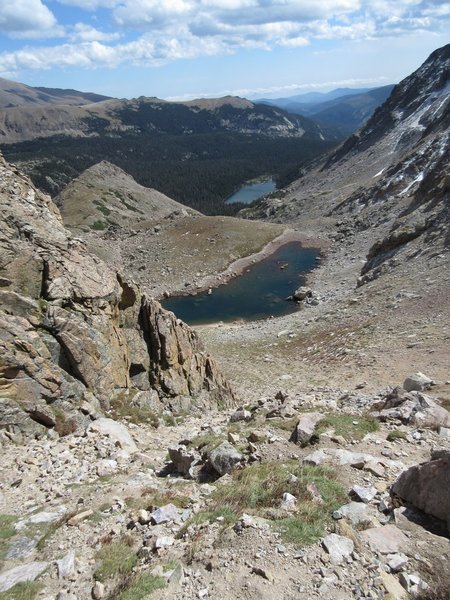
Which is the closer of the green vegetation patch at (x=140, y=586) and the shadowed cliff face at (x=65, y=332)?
the green vegetation patch at (x=140, y=586)

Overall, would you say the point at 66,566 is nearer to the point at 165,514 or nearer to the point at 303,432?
the point at 165,514

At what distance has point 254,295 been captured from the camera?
229ft

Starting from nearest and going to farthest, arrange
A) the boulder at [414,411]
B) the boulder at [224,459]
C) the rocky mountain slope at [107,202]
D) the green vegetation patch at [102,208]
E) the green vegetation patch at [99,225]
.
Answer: the boulder at [224,459]
the boulder at [414,411]
the green vegetation patch at [99,225]
the rocky mountain slope at [107,202]
the green vegetation patch at [102,208]

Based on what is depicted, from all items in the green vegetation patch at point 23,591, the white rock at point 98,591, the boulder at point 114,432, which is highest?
the white rock at point 98,591

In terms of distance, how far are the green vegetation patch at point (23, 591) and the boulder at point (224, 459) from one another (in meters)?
5.54

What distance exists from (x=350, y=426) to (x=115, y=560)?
8930mm

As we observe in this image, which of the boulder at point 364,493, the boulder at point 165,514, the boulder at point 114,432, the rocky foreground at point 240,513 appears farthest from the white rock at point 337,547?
the boulder at point 114,432

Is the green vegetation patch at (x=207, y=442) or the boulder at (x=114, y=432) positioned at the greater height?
the green vegetation patch at (x=207, y=442)

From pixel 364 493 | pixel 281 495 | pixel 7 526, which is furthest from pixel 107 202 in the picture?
pixel 364 493

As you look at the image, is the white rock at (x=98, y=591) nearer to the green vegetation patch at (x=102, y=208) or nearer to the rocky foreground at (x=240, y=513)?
the rocky foreground at (x=240, y=513)

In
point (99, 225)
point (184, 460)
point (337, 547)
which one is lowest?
point (99, 225)

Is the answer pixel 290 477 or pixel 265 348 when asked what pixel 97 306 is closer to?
pixel 290 477

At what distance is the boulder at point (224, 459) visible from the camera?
509 inches

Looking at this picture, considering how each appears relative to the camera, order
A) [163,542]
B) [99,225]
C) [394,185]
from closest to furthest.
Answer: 1. [163,542]
2. [394,185]
3. [99,225]
